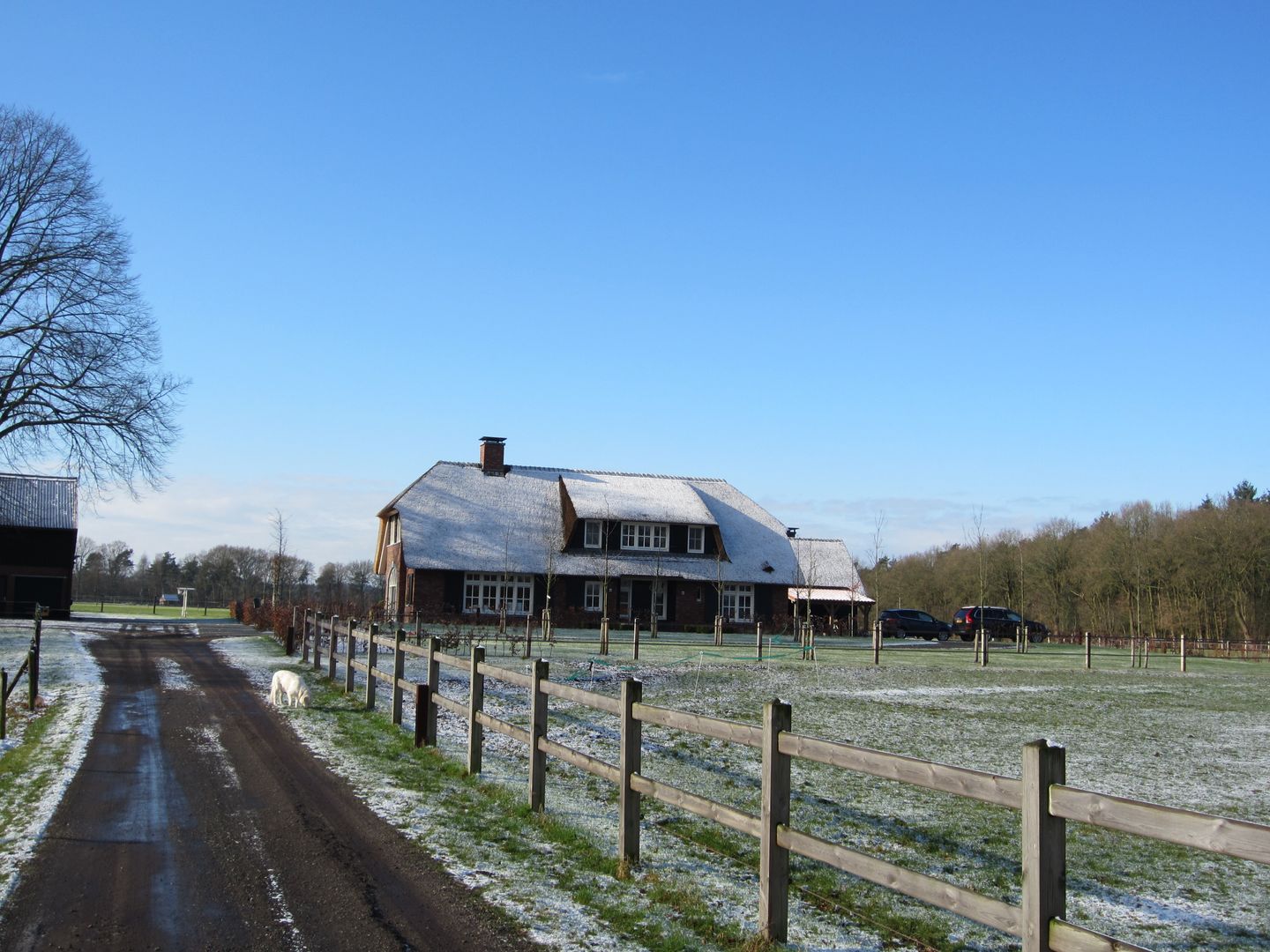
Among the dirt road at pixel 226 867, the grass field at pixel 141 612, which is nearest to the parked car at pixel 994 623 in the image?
the grass field at pixel 141 612

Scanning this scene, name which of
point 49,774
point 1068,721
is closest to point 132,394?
point 49,774

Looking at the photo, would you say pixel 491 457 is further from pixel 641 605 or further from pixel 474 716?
pixel 474 716

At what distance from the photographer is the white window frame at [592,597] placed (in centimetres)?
4606

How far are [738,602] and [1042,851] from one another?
44896mm

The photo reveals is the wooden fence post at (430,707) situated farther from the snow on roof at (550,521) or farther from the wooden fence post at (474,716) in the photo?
the snow on roof at (550,521)

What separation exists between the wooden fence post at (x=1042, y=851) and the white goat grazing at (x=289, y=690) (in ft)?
41.9

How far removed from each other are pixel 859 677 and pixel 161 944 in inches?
797

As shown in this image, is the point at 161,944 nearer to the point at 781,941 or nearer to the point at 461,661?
the point at 781,941

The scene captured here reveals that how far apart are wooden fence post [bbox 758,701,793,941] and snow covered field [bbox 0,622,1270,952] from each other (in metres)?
0.27

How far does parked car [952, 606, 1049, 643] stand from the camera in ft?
158

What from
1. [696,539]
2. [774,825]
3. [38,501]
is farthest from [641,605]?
[774,825]

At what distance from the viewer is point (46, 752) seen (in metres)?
11.2

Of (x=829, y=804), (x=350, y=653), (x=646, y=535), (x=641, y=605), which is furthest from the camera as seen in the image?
(x=646, y=535)

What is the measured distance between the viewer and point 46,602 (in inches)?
1698
